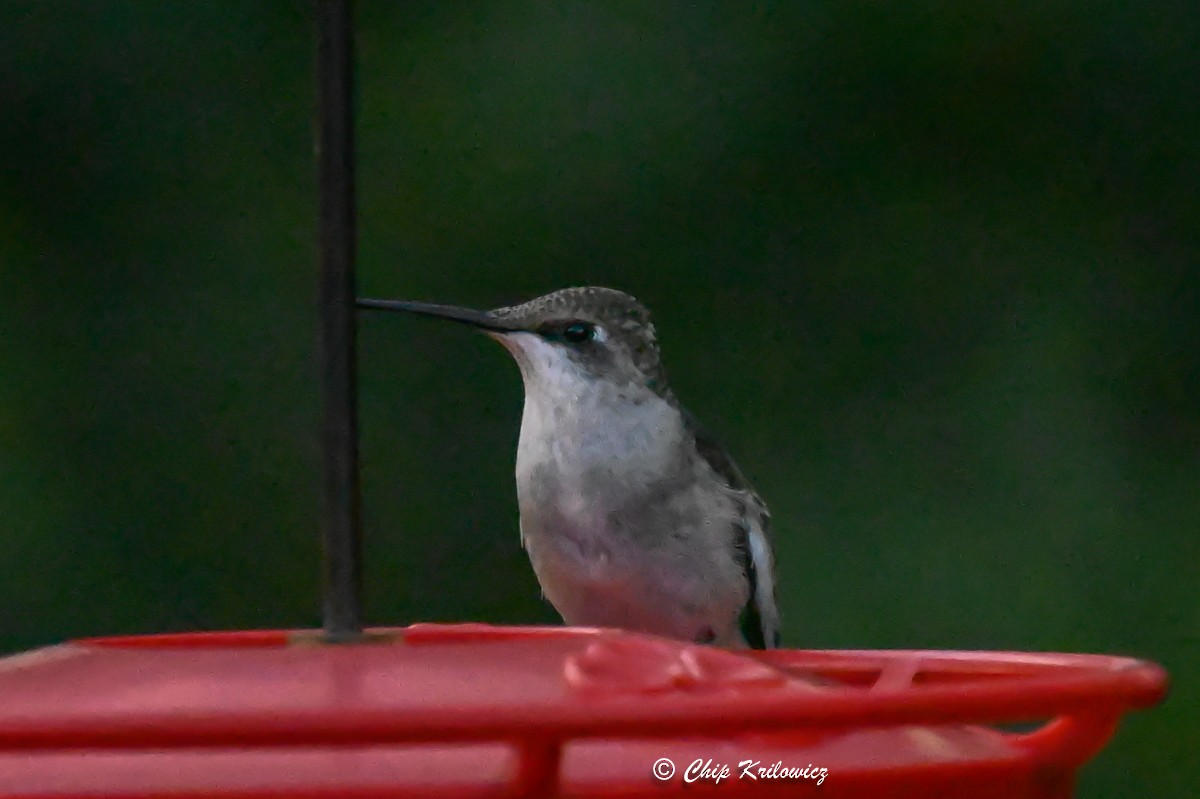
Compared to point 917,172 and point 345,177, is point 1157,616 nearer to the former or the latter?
point 917,172

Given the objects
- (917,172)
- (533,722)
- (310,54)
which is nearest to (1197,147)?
(917,172)

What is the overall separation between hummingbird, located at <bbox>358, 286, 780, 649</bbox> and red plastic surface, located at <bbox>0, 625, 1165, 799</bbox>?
4.72ft

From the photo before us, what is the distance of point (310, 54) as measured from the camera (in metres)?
5.26

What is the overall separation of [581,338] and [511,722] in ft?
7.18

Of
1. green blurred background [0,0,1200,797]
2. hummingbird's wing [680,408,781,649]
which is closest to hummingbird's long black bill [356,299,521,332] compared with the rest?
hummingbird's wing [680,408,781,649]

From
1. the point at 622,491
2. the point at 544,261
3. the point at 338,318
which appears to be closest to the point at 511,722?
the point at 338,318

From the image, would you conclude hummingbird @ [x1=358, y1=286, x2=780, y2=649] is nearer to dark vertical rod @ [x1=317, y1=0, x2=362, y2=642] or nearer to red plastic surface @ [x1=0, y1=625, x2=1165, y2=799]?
dark vertical rod @ [x1=317, y1=0, x2=362, y2=642]

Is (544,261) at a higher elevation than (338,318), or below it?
higher

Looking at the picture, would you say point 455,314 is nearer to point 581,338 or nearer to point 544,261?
point 581,338

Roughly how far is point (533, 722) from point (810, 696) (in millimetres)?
181

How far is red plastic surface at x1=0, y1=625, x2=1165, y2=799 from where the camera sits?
0.97 metres

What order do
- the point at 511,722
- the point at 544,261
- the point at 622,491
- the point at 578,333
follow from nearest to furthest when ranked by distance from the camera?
the point at 511,722 < the point at 622,491 < the point at 578,333 < the point at 544,261

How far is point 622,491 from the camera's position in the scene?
2934 millimetres

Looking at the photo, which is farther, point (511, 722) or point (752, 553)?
point (752, 553)
